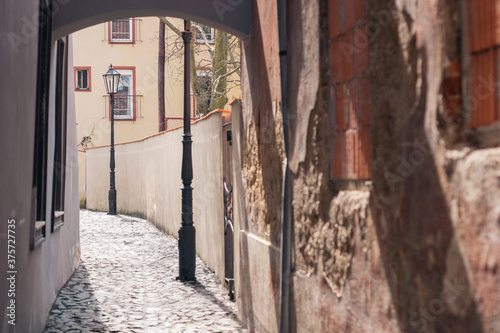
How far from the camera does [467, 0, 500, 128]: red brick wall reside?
2.36 meters

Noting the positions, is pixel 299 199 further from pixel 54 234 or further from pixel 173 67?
pixel 173 67

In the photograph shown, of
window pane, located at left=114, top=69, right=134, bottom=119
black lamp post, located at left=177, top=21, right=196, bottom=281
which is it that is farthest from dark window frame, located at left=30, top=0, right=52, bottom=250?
window pane, located at left=114, top=69, right=134, bottom=119

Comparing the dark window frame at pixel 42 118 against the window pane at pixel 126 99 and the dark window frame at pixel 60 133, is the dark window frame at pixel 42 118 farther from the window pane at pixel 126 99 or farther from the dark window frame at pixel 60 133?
the window pane at pixel 126 99

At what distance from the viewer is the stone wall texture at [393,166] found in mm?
2447

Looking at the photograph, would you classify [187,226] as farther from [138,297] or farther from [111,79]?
[111,79]

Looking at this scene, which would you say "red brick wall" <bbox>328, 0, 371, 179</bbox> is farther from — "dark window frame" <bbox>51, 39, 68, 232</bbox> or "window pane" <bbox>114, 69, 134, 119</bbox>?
"window pane" <bbox>114, 69, 134, 119</bbox>

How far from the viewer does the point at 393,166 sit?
10.3ft

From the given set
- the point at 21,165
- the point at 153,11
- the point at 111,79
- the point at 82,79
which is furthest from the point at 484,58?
the point at 82,79

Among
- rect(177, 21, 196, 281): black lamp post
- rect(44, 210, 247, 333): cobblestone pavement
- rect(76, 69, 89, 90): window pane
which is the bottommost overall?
rect(44, 210, 247, 333): cobblestone pavement

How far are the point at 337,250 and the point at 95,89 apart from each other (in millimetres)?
27082

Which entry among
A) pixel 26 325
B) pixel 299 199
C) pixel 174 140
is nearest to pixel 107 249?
pixel 174 140

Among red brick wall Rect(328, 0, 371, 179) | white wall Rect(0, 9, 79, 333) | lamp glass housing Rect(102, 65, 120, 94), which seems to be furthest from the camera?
lamp glass housing Rect(102, 65, 120, 94)

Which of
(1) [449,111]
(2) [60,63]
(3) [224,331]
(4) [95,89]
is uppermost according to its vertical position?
(4) [95,89]

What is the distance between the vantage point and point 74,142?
11234 millimetres
